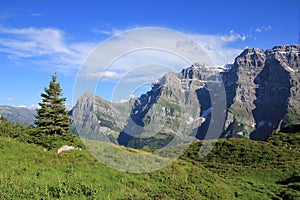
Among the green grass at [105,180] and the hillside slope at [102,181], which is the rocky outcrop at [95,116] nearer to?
the green grass at [105,180]

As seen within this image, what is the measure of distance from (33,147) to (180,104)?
13.2m

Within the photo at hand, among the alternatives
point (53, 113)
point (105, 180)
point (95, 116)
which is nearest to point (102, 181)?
point (105, 180)

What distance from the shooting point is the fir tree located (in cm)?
3362

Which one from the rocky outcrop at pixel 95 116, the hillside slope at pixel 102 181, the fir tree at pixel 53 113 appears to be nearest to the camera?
the hillside slope at pixel 102 181

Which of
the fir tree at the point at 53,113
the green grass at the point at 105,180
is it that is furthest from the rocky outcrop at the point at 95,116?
the fir tree at the point at 53,113

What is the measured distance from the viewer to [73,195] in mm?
12742

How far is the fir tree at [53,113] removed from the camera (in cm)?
3362

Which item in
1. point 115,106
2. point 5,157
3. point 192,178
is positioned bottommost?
point 192,178

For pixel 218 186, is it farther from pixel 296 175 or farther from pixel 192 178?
pixel 296 175

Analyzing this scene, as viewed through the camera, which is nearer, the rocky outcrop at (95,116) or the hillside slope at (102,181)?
the hillside slope at (102,181)

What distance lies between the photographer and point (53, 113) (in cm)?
3619

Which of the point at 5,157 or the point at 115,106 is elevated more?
the point at 115,106

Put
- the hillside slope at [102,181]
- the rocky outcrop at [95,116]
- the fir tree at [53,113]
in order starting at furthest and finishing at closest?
the fir tree at [53,113] → the rocky outcrop at [95,116] → the hillside slope at [102,181]

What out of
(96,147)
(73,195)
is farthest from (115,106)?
(73,195)
